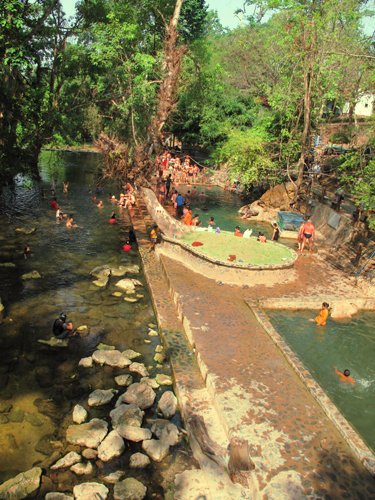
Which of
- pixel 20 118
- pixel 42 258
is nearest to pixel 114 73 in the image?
pixel 20 118

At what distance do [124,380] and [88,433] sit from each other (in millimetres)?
1835

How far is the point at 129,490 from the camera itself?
6312 mm

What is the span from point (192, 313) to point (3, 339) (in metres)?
5.48

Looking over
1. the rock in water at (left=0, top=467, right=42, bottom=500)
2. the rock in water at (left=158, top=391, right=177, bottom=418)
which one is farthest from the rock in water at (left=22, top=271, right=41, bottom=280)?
the rock in water at (left=0, top=467, right=42, bottom=500)

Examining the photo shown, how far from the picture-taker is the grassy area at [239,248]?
1462 centimetres

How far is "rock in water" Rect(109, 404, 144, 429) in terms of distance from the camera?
7.75 metres

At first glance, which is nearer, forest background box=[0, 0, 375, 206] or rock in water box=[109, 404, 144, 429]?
rock in water box=[109, 404, 144, 429]

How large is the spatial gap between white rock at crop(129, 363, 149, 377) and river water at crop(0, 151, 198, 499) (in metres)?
0.22

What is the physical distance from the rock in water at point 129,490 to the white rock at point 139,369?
313 cm

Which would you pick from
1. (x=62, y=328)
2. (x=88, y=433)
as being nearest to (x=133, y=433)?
(x=88, y=433)

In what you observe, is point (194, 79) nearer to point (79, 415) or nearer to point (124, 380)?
point (124, 380)

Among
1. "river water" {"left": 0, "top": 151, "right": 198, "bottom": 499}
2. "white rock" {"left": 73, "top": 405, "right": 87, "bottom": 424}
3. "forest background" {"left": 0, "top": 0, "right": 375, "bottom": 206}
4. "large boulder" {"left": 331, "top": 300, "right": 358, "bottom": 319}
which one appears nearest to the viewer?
"river water" {"left": 0, "top": 151, "right": 198, "bottom": 499}

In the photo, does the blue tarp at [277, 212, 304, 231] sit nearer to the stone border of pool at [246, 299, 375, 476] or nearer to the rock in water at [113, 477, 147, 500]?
the stone border of pool at [246, 299, 375, 476]

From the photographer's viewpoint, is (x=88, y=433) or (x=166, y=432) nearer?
(x=88, y=433)
